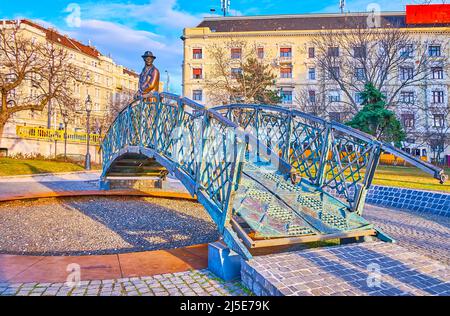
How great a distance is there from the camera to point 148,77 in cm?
998

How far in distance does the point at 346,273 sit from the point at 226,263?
1417 millimetres

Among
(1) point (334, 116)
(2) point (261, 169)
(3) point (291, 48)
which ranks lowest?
(2) point (261, 169)

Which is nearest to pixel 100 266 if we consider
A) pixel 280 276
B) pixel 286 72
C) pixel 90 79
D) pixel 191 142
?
pixel 280 276

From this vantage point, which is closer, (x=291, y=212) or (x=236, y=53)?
(x=291, y=212)

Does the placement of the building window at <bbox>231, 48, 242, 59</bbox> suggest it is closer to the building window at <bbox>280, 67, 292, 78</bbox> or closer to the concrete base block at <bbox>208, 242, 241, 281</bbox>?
the building window at <bbox>280, 67, 292, 78</bbox>

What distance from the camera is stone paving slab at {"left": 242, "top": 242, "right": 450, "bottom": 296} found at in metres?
3.35

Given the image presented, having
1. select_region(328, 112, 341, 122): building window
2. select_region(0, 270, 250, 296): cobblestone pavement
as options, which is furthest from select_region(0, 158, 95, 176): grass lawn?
select_region(328, 112, 341, 122): building window

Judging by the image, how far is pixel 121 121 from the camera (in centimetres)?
1139

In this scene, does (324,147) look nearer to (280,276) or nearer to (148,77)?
(280,276)

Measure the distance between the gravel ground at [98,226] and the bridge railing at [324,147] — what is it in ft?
8.98

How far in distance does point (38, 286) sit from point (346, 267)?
11.8 ft

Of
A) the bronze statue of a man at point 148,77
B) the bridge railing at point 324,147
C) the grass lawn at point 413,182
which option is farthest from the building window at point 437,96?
the bronze statue of a man at point 148,77

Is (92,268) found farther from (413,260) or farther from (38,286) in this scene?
(413,260)
